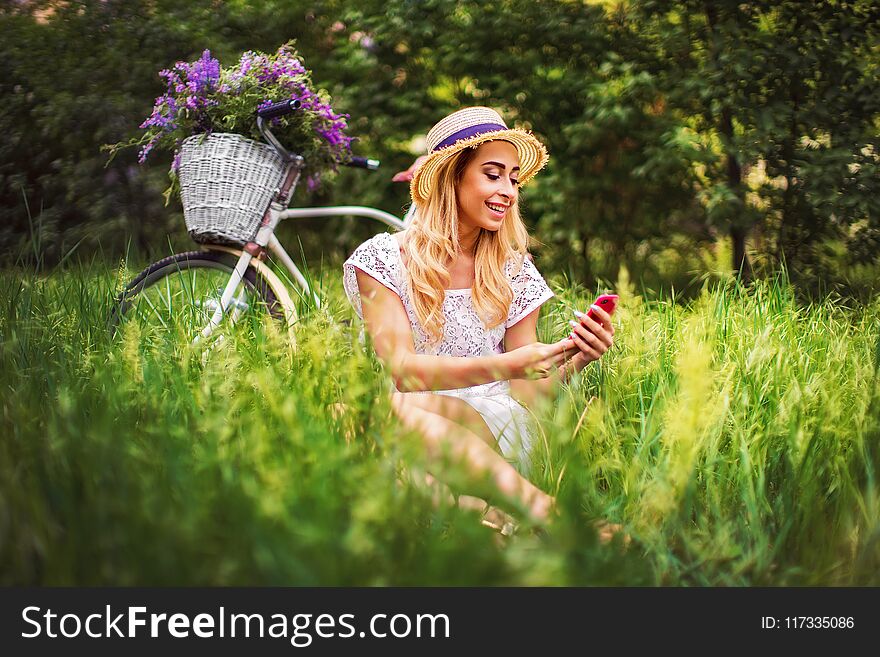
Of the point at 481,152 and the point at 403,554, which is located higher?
the point at 481,152

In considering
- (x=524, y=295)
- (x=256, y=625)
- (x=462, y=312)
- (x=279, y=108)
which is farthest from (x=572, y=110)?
(x=256, y=625)

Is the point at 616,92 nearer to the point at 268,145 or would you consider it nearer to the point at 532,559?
the point at 268,145

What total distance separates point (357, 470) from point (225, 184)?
6.20ft

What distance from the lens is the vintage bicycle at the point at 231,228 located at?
9.72ft

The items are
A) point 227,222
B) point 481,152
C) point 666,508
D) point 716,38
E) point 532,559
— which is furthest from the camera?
point 716,38

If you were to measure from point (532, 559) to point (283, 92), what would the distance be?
7.92ft

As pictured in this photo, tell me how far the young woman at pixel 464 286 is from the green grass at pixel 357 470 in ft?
0.61

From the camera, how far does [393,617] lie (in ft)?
4.02

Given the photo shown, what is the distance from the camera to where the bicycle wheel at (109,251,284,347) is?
2.71 meters

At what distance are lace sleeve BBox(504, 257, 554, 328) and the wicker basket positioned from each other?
1.05 metres

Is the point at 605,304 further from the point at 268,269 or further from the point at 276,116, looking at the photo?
the point at 276,116

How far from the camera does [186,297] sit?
2977 mm

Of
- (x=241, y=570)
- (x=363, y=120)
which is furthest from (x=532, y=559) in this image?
(x=363, y=120)

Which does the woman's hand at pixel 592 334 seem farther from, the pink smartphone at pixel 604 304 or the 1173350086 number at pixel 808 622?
the 1173350086 number at pixel 808 622
